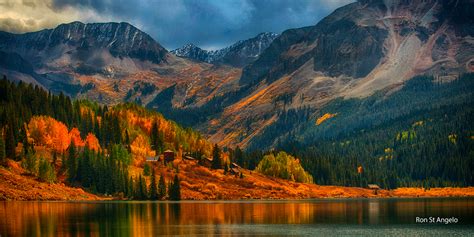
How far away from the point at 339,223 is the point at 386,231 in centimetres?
1812

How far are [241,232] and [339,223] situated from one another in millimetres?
28232

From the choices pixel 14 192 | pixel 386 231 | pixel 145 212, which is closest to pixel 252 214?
pixel 145 212

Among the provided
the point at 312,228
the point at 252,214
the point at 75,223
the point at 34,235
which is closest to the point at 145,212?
the point at 252,214

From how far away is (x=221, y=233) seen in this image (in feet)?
358

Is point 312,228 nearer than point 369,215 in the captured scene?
Yes

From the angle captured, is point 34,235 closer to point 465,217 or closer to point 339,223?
point 339,223

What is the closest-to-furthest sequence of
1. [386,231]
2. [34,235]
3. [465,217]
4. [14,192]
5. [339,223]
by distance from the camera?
1. [34,235]
2. [386,231]
3. [339,223]
4. [465,217]
5. [14,192]

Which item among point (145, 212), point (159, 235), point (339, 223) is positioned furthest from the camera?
point (145, 212)

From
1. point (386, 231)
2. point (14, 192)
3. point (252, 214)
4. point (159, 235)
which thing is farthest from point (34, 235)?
point (14, 192)

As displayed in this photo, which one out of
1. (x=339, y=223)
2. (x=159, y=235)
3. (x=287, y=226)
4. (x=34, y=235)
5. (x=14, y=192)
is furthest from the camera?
(x=14, y=192)

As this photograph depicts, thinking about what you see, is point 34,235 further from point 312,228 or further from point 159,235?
point 312,228

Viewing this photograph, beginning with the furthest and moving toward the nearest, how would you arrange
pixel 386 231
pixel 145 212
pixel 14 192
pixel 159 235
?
pixel 14 192
pixel 145 212
pixel 386 231
pixel 159 235

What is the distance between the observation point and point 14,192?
197 meters

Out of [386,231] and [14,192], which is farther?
[14,192]
